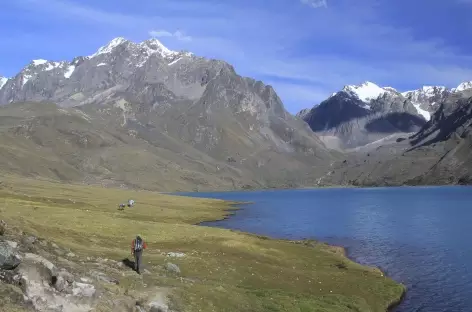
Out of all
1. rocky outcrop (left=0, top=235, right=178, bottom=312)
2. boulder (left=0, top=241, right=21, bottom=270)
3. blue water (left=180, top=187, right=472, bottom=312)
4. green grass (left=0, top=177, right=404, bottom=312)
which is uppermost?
boulder (left=0, top=241, right=21, bottom=270)

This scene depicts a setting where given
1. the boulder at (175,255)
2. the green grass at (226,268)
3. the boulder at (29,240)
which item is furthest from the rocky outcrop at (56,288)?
the boulder at (175,255)

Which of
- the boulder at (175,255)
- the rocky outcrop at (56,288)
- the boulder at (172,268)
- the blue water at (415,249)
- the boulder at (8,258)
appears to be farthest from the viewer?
the blue water at (415,249)

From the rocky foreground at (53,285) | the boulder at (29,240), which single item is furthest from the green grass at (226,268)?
the boulder at (29,240)

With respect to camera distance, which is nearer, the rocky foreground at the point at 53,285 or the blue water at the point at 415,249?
the rocky foreground at the point at 53,285

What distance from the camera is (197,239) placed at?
235ft

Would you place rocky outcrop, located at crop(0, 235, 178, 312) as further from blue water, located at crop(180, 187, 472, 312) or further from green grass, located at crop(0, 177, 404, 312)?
blue water, located at crop(180, 187, 472, 312)

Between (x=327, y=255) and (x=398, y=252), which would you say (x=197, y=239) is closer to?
(x=327, y=255)

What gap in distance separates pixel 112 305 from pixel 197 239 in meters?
42.5

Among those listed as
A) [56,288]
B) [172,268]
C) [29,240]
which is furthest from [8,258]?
[172,268]

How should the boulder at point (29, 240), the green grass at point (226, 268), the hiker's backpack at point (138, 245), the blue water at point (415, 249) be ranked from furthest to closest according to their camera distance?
1. the blue water at point (415, 249)
2. the hiker's backpack at point (138, 245)
3. the green grass at point (226, 268)
4. the boulder at point (29, 240)

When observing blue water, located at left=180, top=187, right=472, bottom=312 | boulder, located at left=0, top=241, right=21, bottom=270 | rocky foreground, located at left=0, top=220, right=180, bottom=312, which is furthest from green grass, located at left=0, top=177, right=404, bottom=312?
boulder, located at left=0, top=241, right=21, bottom=270

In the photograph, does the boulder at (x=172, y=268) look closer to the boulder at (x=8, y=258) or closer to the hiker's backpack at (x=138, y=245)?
the hiker's backpack at (x=138, y=245)

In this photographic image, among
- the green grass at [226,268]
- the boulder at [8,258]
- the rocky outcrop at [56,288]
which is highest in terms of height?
the boulder at [8,258]

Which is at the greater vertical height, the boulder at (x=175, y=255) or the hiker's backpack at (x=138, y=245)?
the hiker's backpack at (x=138, y=245)
